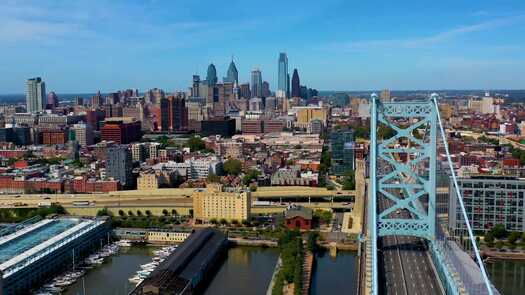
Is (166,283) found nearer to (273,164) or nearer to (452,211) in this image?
(452,211)

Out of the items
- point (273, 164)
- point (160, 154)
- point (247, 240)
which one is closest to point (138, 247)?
point (247, 240)

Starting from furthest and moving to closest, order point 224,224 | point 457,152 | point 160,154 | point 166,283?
point 160,154, point 457,152, point 224,224, point 166,283

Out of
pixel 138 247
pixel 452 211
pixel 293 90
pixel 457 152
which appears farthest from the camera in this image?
pixel 293 90

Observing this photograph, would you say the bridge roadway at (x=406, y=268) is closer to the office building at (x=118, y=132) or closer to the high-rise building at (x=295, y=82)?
the office building at (x=118, y=132)

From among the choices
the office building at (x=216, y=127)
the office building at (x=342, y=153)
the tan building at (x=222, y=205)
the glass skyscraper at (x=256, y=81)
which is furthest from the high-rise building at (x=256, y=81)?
the tan building at (x=222, y=205)

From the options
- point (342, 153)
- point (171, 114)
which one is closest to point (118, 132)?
point (171, 114)

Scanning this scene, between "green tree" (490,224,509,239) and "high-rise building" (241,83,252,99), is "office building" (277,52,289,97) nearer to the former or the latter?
"high-rise building" (241,83,252,99)

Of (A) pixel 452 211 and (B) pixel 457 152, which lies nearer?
(A) pixel 452 211

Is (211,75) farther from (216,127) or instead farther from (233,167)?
(233,167)

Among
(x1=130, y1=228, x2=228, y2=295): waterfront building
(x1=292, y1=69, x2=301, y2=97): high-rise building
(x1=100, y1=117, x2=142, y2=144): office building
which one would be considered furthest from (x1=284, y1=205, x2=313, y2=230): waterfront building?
(x1=292, y1=69, x2=301, y2=97): high-rise building
